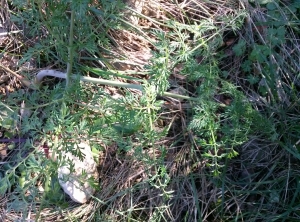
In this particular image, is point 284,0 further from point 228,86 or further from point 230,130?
point 230,130

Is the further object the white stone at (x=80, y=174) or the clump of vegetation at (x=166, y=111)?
the white stone at (x=80, y=174)

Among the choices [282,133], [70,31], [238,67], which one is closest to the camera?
[70,31]

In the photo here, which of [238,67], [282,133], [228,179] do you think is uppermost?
[238,67]

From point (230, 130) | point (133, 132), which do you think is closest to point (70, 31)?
point (133, 132)

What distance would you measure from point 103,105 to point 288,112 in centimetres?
101

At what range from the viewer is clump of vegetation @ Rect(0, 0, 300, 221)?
6.84 ft

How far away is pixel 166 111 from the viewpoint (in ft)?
8.05

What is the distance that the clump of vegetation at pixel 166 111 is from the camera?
2.09 meters

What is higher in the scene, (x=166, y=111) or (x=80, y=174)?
(x=166, y=111)

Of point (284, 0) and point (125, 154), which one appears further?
point (284, 0)

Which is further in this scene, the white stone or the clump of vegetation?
the white stone

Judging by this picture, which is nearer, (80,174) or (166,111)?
(80,174)

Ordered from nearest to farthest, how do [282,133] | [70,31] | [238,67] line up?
1. [70,31]
2. [282,133]
3. [238,67]

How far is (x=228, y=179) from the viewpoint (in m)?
2.33
